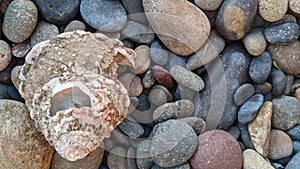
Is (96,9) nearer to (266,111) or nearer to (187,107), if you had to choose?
(187,107)

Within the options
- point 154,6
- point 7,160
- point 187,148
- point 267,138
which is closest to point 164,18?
point 154,6

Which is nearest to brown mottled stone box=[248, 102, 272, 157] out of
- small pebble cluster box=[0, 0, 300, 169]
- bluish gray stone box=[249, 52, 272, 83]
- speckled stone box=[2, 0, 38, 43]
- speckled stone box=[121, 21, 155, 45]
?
small pebble cluster box=[0, 0, 300, 169]

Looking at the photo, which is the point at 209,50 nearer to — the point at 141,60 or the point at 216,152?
the point at 141,60

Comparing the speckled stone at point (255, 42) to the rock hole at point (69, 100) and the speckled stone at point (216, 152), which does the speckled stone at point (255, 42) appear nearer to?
the speckled stone at point (216, 152)

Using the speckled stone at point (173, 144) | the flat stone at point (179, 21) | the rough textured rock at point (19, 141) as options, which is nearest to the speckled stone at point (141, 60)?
the flat stone at point (179, 21)

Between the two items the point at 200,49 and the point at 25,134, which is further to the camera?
the point at 200,49
